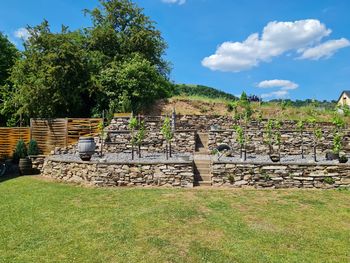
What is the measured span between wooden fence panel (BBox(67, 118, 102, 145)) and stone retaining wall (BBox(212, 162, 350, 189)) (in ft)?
25.3

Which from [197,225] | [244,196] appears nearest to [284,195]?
[244,196]

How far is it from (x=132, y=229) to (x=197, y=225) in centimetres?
137

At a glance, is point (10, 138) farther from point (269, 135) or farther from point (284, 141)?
point (284, 141)

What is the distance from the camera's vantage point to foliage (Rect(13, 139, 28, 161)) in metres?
14.7

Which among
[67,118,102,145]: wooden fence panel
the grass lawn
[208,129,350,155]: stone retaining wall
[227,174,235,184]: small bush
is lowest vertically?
the grass lawn

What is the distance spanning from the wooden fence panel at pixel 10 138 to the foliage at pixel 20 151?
3.02ft

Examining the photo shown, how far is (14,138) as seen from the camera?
15.7m

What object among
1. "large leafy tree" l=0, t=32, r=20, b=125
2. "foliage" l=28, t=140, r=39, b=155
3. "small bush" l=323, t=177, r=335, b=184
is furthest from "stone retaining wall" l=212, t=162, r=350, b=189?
"large leafy tree" l=0, t=32, r=20, b=125

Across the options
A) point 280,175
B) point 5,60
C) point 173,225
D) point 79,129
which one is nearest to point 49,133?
point 79,129

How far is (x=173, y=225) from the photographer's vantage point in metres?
6.42

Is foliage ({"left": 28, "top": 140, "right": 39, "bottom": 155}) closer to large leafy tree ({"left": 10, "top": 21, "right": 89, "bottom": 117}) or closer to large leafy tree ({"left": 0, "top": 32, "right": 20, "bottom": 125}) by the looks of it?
large leafy tree ({"left": 10, "top": 21, "right": 89, "bottom": 117})

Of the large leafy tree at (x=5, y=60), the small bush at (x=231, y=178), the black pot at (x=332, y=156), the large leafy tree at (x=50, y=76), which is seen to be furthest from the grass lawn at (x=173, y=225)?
the large leafy tree at (x=5, y=60)

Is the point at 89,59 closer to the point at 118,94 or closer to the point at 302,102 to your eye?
the point at 118,94

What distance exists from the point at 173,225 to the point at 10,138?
12.7 m
